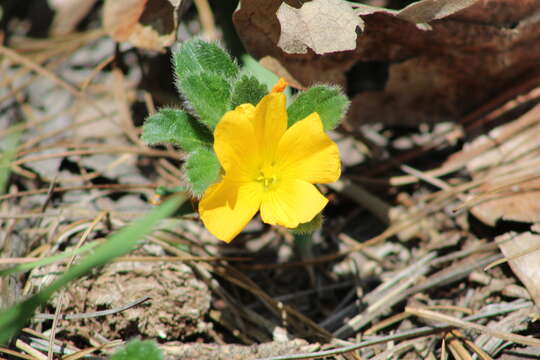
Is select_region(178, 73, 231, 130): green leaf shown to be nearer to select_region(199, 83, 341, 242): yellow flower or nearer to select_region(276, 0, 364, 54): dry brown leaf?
select_region(199, 83, 341, 242): yellow flower

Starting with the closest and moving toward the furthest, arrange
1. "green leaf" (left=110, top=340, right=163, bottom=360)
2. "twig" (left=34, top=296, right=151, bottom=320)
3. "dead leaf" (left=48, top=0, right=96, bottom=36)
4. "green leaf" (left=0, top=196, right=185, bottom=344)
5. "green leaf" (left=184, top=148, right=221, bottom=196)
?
"green leaf" (left=0, top=196, right=185, bottom=344)
"green leaf" (left=110, top=340, right=163, bottom=360)
"green leaf" (left=184, top=148, right=221, bottom=196)
"twig" (left=34, top=296, right=151, bottom=320)
"dead leaf" (left=48, top=0, right=96, bottom=36)

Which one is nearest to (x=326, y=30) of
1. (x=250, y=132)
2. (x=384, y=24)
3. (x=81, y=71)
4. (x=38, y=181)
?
(x=384, y=24)

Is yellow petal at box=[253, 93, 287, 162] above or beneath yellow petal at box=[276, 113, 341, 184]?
above

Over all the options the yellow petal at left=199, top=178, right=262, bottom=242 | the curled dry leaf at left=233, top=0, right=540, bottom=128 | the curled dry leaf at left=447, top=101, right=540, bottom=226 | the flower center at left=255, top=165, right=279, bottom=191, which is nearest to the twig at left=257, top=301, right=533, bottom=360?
the curled dry leaf at left=447, top=101, right=540, bottom=226

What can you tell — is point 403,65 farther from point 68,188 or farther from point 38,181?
point 38,181

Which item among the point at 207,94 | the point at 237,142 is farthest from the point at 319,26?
the point at 237,142

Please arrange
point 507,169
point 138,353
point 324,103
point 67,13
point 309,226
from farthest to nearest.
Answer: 1. point 67,13
2. point 507,169
3. point 324,103
4. point 309,226
5. point 138,353

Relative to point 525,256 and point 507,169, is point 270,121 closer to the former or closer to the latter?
point 525,256
